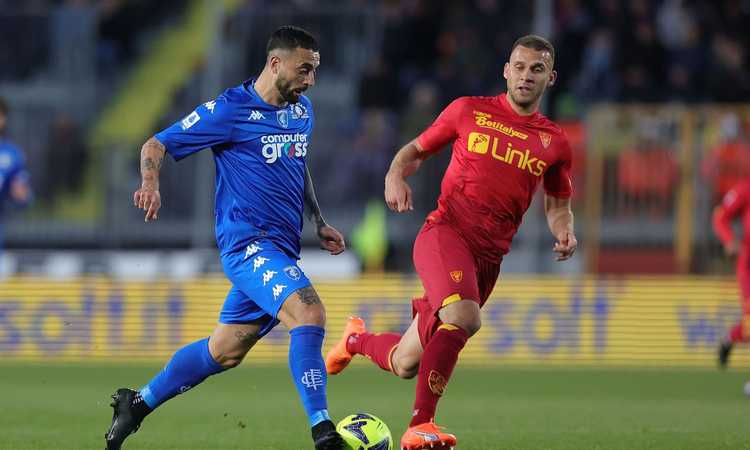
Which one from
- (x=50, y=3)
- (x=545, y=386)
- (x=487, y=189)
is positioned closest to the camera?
(x=487, y=189)

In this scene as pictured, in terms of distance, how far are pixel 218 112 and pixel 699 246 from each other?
472 inches

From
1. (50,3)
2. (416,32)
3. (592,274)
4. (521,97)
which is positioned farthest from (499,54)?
(521,97)

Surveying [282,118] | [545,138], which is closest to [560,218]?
[545,138]

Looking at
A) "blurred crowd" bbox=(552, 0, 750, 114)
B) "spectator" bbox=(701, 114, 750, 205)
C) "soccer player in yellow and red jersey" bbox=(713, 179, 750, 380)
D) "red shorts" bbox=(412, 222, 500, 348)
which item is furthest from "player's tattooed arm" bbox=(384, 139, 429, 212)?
"blurred crowd" bbox=(552, 0, 750, 114)

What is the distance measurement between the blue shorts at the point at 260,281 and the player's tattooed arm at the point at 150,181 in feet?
1.91

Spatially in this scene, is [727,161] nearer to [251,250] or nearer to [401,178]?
[401,178]

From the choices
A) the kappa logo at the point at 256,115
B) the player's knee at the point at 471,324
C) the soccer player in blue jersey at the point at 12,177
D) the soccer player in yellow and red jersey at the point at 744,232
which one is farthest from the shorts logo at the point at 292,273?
the soccer player in blue jersey at the point at 12,177

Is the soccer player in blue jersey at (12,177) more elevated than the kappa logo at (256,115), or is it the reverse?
the kappa logo at (256,115)

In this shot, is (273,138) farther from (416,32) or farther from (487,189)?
(416,32)

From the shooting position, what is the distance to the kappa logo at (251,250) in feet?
24.1

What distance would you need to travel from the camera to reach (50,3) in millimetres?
21844

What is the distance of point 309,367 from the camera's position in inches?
276

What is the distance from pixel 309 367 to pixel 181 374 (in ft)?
3.21

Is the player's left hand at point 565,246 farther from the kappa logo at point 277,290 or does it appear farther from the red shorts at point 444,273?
the kappa logo at point 277,290
